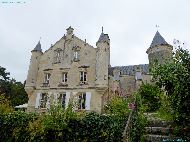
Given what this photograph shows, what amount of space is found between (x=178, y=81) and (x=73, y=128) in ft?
22.0

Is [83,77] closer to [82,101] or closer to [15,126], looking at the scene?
[82,101]

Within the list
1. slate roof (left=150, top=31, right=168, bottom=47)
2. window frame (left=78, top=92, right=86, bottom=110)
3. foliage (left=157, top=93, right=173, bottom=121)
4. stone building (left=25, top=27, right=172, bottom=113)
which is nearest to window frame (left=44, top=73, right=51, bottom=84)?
stone building (left=25, top=27, right=172, bottom=113)

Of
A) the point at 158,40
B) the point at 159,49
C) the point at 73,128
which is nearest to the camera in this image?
the point at 73,128

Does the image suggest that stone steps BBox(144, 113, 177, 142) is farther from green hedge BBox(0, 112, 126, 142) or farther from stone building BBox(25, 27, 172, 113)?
stone building BBox(25, 27, 172, 113)

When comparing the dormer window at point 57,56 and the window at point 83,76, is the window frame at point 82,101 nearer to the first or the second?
the window at point 83,76

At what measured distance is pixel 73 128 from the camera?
46.2 feet

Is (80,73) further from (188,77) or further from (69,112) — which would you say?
(188,77)

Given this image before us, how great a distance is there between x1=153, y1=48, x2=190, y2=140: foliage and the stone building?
1627 cm

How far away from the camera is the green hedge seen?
13082mm

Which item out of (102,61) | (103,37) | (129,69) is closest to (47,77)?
(102,61)

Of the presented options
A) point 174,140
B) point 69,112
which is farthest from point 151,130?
point 69,112

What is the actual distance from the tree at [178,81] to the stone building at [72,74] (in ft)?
53.4

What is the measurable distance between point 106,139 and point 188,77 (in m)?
5.53

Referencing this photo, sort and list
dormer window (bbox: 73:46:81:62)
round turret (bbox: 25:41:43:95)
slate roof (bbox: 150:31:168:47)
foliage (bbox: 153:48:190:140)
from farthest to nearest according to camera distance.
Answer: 1. slate roof (bbox: 150:31:168:47)
2. dormer window (bbox: 73:46:81:62)
3. round turret (bbox: 25:41:43:95)
4. foliage (bbox: 153:48:190:140)
